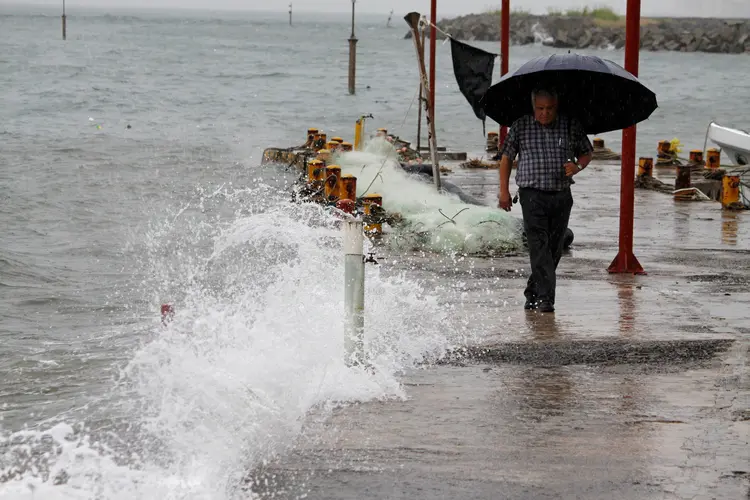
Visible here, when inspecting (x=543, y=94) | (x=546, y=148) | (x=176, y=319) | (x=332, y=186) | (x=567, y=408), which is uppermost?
(x=543, y=94)

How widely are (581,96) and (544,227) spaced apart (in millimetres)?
1103

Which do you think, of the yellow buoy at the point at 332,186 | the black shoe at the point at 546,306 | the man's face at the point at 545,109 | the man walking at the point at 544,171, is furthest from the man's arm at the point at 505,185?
the yellow buoy at the point at 332,186

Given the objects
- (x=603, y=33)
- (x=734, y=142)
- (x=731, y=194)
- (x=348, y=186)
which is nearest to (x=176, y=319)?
(x=348, y=186)

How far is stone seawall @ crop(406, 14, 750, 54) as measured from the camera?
116750mm

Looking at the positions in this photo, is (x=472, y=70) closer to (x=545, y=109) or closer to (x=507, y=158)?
(x=507, y=158)

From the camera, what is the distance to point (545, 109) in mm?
8523

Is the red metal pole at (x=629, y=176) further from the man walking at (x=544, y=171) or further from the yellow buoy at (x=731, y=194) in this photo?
the yellow buoy at (x=731, y=194)

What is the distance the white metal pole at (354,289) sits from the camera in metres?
7.00

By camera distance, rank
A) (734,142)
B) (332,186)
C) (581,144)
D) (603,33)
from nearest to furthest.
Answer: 1. (581,144)
2. (332,186)
3. (734,142)
4. (603,33)

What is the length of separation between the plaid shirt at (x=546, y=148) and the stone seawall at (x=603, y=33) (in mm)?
111398

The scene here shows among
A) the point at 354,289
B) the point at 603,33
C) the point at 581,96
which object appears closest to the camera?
the point at 354,289

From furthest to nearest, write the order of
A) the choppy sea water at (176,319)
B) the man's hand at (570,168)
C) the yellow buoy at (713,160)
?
the yellow buoy at (713,160)
the man's hand at (570,168)
the choppy sea water at (176,319)

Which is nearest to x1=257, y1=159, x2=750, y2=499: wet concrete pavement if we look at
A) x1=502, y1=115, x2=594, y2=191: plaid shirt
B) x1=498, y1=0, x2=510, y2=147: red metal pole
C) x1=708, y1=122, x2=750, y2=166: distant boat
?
x1=502, y1=115, x2=594, y2=191: plaid shirt

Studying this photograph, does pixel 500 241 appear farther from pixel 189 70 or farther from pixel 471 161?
pixel 189 70
